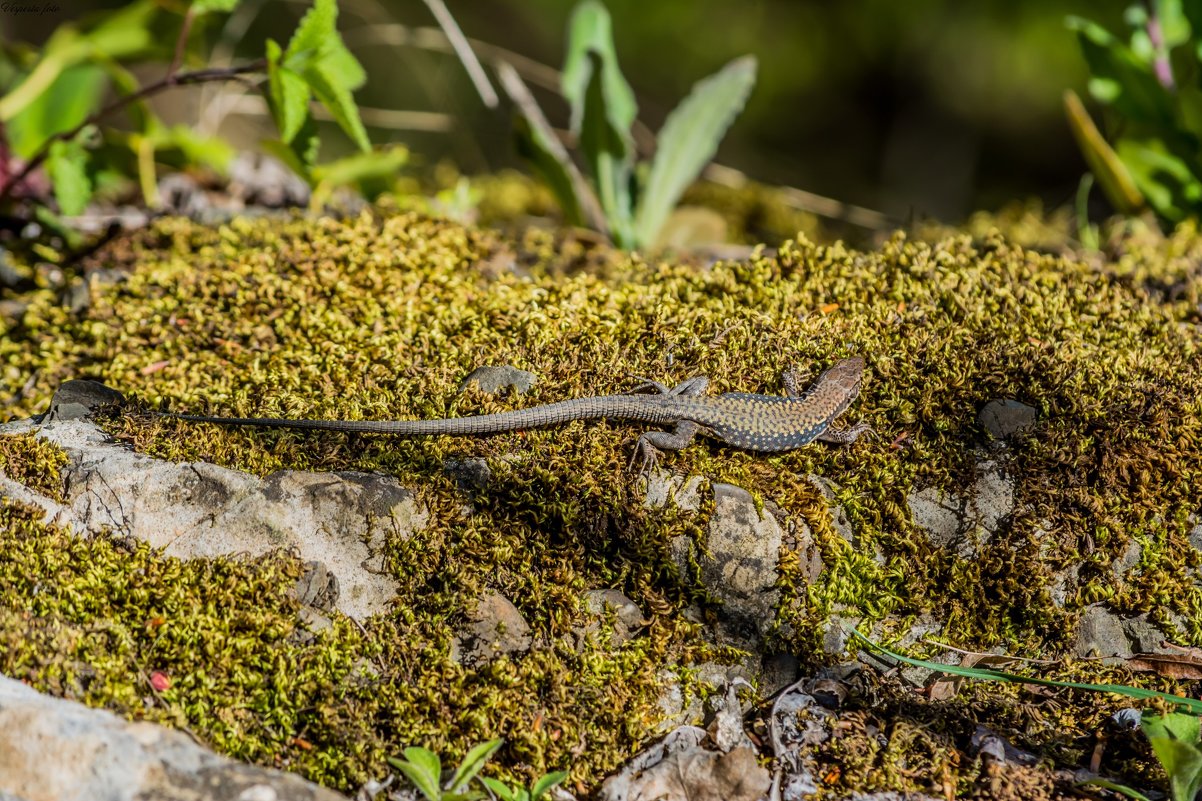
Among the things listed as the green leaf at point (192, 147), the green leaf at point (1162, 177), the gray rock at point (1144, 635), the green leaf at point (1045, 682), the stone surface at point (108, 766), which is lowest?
the gray rock at point (1144, 635)

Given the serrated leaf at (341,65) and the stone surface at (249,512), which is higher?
the serrated leaf at (341,65)

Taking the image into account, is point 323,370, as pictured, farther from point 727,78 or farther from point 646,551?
point 727,78

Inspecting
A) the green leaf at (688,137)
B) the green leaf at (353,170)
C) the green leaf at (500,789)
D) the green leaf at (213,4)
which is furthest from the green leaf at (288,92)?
the green leaf at (500,789)

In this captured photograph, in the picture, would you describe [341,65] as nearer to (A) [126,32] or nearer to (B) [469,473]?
(B) [469,473]

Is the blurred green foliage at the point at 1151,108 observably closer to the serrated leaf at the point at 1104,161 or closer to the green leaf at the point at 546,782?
the serrated leaf at the point at 1104,161

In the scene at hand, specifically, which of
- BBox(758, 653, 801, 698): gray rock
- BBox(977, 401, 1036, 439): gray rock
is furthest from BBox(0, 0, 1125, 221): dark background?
BBox(758, 653, 801, 698): gray rock

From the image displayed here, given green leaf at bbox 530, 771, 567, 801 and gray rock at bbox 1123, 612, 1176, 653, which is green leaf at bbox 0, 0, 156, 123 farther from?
gray rock at bbox 1123, 612, 1176, 653
